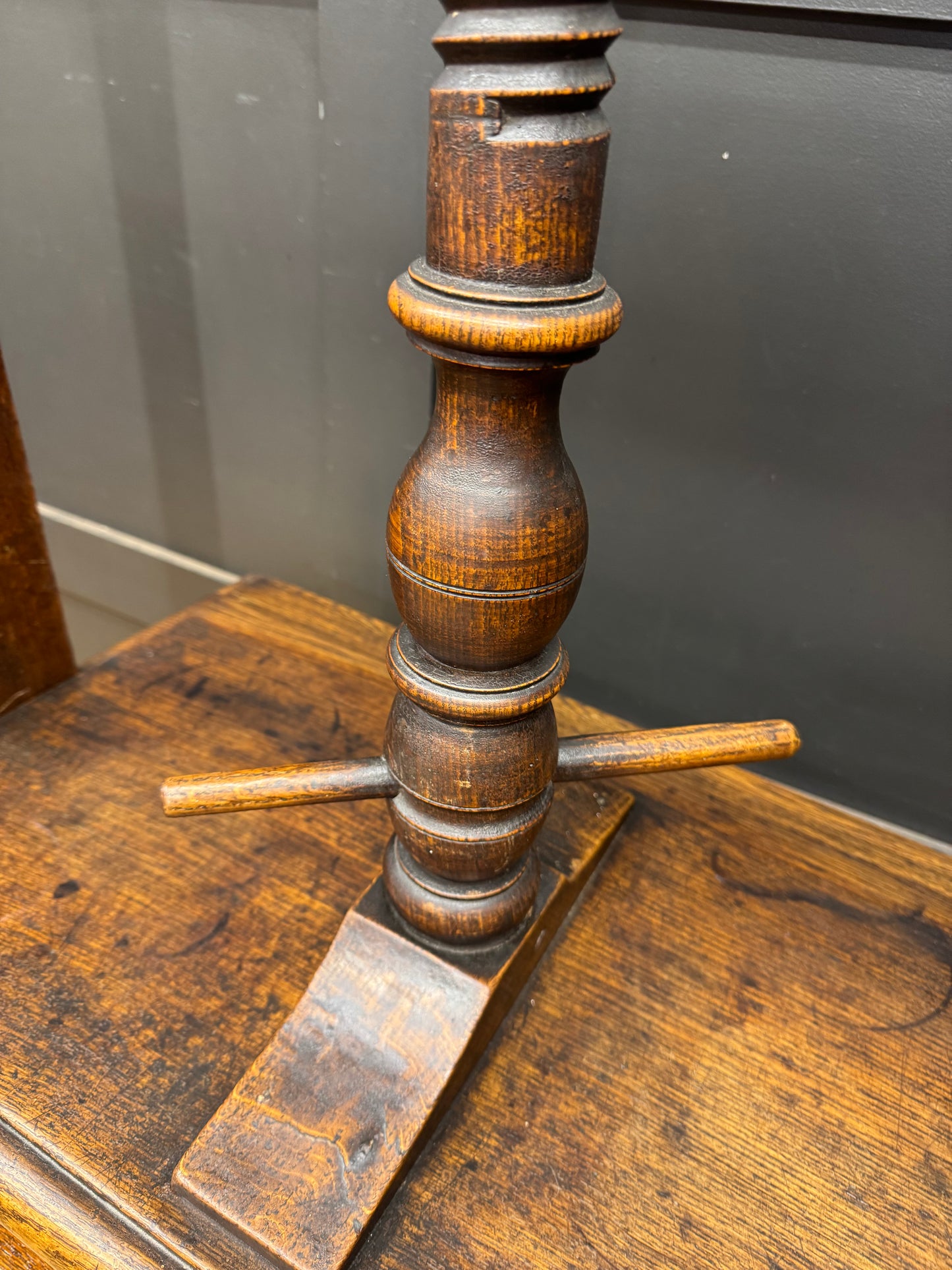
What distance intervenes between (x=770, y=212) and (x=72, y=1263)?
83 centimetres

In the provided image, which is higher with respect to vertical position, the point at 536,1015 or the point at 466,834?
the point at 466,834

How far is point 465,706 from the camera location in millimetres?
458

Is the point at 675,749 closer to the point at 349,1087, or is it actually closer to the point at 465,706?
the point at 465,706

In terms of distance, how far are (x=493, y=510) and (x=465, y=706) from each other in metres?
0.11

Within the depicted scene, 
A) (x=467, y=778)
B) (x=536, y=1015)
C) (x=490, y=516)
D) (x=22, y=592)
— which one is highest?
(x=490, y=516)

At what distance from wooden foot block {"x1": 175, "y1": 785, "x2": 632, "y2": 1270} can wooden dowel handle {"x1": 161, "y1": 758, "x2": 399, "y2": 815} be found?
0.35 feet

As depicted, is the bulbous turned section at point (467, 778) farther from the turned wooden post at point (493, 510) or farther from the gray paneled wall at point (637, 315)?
the gray paneled wall at point (637, 315)

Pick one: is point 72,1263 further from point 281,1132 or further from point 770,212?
point 770,212

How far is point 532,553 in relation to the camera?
42 cm

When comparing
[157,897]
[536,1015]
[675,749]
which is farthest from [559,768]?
[157,897]

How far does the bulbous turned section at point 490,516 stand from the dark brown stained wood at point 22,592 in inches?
17.9

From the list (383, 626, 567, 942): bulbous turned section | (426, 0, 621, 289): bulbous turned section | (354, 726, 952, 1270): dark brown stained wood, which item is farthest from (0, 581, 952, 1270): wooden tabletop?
(426, 0, 621, 289): bulbous turned section

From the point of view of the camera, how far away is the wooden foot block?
481 mm

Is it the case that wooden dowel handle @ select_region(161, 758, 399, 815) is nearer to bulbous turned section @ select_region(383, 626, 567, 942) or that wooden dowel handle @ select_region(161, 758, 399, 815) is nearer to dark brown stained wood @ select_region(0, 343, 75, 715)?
bulbous turned section @ select_region(383, 626, 567, 942)
